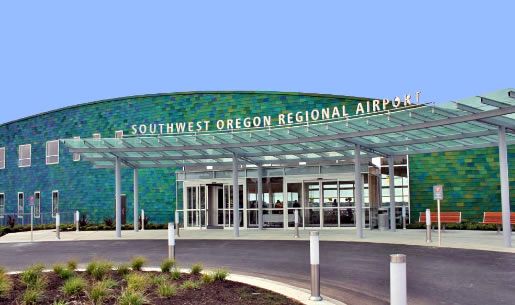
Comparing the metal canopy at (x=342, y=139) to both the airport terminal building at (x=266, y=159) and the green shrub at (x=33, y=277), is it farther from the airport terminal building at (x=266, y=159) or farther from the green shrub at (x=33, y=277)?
the green shrub at (x=33, y=277)

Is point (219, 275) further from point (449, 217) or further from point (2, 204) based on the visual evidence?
point (2, 204)

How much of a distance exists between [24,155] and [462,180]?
1402 inches

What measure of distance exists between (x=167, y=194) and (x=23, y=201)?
16649mm

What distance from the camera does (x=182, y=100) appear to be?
38.9 m

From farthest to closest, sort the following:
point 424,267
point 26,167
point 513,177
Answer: point 26,167
point 513,177
point 424,267

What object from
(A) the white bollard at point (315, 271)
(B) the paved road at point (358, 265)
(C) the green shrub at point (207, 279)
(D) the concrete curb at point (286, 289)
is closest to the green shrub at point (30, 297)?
(C) the green shrub at point (207, 279)

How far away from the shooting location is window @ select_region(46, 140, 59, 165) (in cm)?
4459

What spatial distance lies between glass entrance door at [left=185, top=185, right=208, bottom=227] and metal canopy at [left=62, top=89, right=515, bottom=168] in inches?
79.2

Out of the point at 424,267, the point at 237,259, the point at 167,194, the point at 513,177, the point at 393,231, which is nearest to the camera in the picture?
the point at 424,267

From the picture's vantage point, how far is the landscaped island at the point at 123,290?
791 cm

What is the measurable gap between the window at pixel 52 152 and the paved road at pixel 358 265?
26.4m

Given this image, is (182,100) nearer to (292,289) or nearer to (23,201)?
(23,201)

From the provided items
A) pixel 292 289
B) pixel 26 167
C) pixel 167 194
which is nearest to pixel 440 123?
pixel 292 289

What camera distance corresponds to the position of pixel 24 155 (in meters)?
47.5
